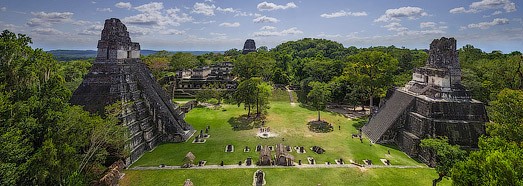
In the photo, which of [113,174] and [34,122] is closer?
[34,122]

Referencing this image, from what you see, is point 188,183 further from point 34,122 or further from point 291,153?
point 291,153

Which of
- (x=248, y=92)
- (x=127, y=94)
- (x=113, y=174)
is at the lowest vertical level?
(x=113, y=174)

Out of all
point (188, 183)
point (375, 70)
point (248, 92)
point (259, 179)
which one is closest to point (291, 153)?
point (259, 179)

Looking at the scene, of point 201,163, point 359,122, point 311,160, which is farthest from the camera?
point 359,122

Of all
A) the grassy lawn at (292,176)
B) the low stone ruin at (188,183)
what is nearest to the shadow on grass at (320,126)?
the grassy lawn at (292,176)

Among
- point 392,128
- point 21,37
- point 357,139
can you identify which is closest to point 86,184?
point 21,37

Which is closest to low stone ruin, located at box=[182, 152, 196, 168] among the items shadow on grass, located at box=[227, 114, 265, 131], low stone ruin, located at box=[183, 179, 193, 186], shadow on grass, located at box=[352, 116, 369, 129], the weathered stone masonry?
low stone ruin, located at box=[183, 179, 193, 186]

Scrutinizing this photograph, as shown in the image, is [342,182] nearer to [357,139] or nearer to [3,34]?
[357,139]

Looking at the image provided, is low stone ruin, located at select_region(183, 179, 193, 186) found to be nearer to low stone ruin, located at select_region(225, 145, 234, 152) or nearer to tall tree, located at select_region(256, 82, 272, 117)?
low stone ruin, located at select_region(225, 145, 234, 152)
